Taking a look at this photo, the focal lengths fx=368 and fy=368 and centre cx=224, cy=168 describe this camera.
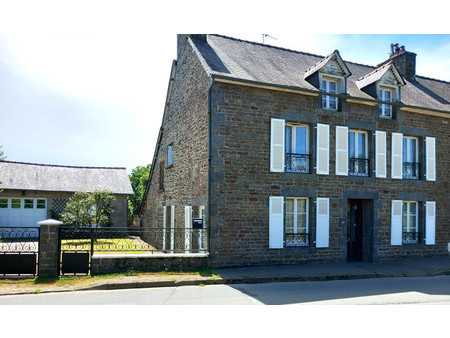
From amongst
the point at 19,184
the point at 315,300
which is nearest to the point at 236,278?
the point at 315,300

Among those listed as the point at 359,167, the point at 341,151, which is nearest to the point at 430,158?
the point at 359,167

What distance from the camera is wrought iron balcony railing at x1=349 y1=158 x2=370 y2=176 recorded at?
12707 mm

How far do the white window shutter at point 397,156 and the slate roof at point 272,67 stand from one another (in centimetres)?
133

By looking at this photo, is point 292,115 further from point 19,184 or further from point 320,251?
point 19,184

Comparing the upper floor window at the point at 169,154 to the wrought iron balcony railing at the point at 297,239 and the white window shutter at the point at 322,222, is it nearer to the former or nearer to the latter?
the wrought iron balcony railing at the point at 297,239

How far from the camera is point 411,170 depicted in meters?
13.7

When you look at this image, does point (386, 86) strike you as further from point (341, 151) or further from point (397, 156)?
point (341, 151)

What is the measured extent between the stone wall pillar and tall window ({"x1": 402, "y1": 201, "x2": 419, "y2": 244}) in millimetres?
11515

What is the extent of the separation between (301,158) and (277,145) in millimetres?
1111

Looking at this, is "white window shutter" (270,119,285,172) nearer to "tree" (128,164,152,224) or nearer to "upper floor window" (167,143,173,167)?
"upper floor window" (167,143,173,167)

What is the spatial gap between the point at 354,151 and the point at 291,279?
18.4ft

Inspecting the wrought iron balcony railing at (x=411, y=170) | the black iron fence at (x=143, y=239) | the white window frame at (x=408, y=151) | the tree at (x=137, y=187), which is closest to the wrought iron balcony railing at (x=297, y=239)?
the black iron fence at (x=143, y=239)

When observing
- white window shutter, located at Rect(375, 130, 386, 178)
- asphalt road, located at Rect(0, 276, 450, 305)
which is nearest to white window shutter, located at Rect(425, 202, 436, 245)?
white window shutter, located at Rect(375, 130, 386, 178)

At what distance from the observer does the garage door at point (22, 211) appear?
873 inches
